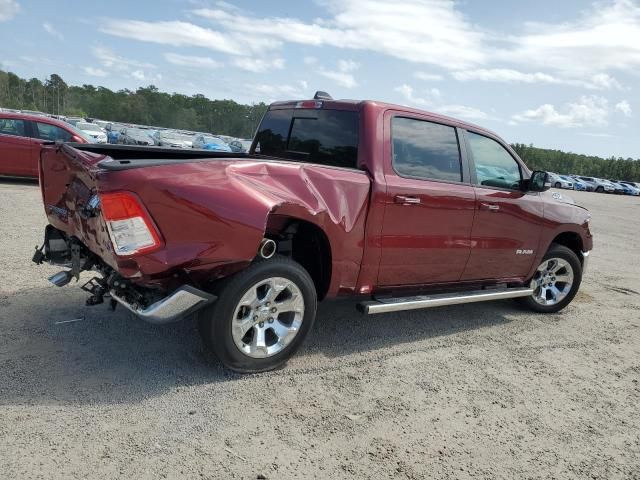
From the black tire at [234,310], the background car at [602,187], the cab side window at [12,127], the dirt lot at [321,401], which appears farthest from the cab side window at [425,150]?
the background car at [602,187]

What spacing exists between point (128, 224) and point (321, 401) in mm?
1634

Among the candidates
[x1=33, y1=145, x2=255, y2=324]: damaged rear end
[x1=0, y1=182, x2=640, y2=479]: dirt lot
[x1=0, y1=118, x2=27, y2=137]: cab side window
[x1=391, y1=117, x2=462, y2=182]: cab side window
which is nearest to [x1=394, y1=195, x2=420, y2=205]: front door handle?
[x1=391, y1=117, x2=462, y2=182]: cab side window

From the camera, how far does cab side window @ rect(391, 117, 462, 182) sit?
432 cm

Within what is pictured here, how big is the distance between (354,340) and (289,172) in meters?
1.70

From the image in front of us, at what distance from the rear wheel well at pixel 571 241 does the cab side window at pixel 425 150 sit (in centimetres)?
205

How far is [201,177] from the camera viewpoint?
3.21m

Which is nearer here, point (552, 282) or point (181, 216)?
point (181, 216)

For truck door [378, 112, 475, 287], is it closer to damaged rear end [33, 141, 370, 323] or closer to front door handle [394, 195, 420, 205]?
front door handle [394, 195, 420, 205]

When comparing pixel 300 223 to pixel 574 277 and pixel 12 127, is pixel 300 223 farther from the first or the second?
pixel 12 127

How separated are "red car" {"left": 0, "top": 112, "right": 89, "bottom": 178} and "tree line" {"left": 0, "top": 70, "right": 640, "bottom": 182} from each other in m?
80.0

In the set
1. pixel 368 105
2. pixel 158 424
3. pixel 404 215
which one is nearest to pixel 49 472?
pixel 158 424

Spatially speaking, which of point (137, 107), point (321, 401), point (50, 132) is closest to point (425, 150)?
point (321, 401)

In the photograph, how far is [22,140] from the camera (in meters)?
11.9

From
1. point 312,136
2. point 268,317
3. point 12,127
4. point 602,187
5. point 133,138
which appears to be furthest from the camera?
point 602,187
